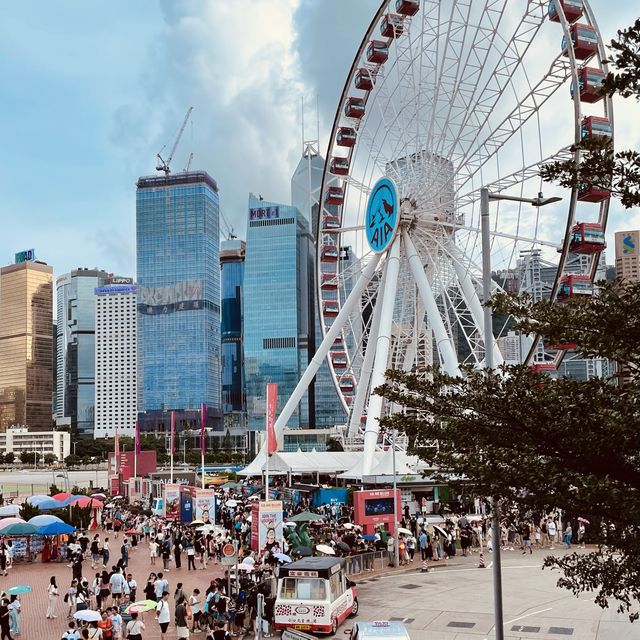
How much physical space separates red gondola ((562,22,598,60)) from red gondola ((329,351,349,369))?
2684cm

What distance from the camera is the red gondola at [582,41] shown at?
32.0 m

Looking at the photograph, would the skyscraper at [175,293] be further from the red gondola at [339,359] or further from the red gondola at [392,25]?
the red gondola at [392,25]

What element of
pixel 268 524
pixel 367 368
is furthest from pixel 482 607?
pixel 367 368

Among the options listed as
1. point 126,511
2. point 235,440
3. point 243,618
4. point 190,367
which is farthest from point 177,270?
point 243,618

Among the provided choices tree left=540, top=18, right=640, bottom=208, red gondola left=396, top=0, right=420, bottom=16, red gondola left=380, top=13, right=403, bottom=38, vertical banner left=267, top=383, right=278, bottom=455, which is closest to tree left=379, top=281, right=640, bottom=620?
tree left=540, top=18, right=640, bottom=208

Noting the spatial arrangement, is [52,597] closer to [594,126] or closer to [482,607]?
[482,607]

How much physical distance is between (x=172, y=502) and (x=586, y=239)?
23910 mm

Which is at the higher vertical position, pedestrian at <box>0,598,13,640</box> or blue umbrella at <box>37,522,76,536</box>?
blue umbrella at <box>37,522,76,536</box>

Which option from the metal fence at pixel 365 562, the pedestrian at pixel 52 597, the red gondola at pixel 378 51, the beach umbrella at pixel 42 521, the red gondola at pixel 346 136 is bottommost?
the metal fence at pixel 365 562

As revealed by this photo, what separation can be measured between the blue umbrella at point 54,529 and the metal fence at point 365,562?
10842mm

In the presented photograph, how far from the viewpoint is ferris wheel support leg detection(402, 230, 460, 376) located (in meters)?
37.3

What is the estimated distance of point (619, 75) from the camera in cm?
821

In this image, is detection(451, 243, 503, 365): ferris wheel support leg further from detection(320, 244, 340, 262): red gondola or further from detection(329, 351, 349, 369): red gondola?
detection(329, 351, 349, 369): red gondola

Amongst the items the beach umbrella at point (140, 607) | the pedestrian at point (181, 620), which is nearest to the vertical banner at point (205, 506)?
the pedestrian at point (181, 620)
